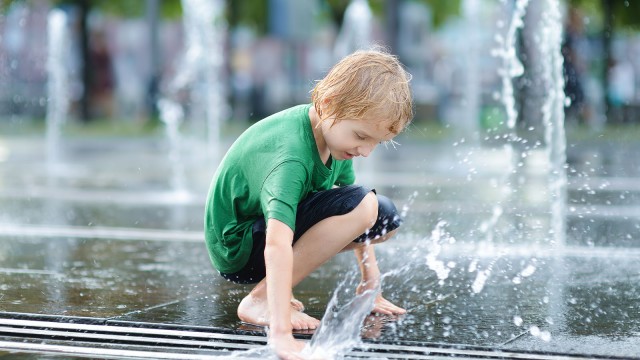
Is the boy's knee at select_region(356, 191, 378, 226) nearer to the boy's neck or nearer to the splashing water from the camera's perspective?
the boy's neck

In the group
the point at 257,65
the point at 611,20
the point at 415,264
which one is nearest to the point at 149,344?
the point at 415,264

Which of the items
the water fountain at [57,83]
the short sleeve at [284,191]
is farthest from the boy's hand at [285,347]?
the water fountain at [57,83]

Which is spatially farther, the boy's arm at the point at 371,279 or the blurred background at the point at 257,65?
the blurred background at the point at 257,65

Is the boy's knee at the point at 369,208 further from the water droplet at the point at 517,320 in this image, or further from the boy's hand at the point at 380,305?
the water droplet at the point at 517,320

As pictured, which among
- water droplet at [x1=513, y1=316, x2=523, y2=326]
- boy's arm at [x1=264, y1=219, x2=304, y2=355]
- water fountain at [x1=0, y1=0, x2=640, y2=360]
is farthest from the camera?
water droplet at [x1=513, y1=316, x2=523, y2=326]

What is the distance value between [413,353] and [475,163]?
9358mm

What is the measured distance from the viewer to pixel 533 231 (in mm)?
6410

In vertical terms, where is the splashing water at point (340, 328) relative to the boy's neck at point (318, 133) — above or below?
below

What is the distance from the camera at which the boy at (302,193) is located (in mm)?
3346

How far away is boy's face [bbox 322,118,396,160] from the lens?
11.3 ft

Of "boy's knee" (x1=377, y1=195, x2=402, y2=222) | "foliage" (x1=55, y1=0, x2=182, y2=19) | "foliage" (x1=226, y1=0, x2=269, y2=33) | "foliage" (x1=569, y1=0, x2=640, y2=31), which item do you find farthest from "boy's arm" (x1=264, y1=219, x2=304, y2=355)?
"foliage" (x1=55, y1=0, x2=182, y2=19)

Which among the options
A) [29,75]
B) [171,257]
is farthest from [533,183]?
[29,75]

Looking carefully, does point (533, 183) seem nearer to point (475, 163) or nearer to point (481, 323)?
point (475, 163)

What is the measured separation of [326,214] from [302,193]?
0.15 meters
